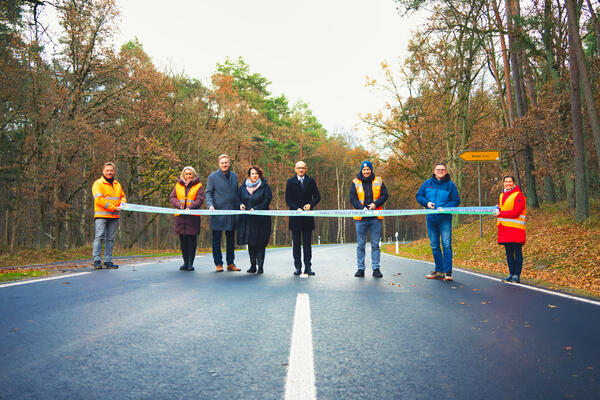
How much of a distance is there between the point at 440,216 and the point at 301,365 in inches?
243

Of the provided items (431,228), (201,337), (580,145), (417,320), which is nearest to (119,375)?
(201,337)

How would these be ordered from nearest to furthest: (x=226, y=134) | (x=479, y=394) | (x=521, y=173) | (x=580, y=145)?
(x=479, y=394), (x=580, y=145), (x=521, y=173), (x=226, y=134)

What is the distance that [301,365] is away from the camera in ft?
8.84

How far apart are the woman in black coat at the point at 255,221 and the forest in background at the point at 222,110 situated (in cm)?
833

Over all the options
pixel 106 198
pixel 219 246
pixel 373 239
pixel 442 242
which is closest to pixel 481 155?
pixel 442 242

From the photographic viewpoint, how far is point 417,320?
416 cm

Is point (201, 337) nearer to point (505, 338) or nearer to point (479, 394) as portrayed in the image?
point (479, 394)

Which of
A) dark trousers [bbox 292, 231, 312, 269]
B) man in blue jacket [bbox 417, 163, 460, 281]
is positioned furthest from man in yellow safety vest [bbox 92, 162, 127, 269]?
man in blue jacket [bbox 417, 163, 460, 281]

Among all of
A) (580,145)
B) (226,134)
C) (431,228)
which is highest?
(226,134)

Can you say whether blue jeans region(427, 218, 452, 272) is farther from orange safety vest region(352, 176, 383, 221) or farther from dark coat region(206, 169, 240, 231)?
dark coat region(206, 169, 240, 231)

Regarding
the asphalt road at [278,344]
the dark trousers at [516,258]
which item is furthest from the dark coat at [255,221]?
the dark trousers at [516,258]

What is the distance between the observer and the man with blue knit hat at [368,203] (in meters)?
8.20

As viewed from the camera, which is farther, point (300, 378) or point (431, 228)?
point (431, 228)

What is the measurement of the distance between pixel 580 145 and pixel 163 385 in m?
15.3
